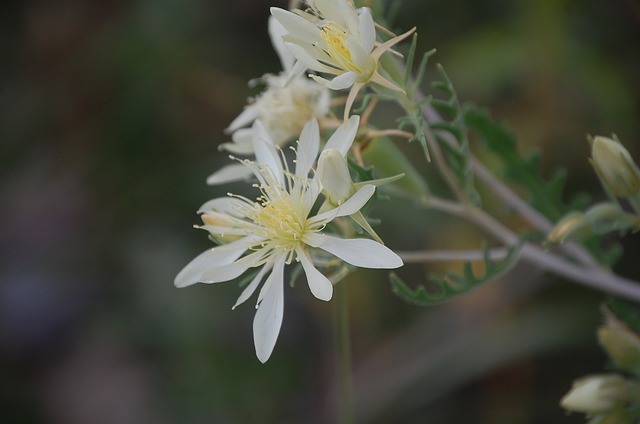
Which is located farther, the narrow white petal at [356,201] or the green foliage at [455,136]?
the green foliage at [455,136]

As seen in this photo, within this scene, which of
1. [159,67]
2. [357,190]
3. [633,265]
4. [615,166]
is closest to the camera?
[357,190]

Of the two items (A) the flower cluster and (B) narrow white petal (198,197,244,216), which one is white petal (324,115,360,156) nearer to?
(A) the flower cluster

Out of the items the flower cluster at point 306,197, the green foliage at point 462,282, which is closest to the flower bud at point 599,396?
the green foliage at point 462,282

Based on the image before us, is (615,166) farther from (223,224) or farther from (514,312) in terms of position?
(514,312)

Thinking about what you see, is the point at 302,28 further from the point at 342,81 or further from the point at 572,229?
the point at 572,229

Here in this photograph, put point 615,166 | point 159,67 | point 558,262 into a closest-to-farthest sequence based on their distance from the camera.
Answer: point 615,166 → point 558,262 → point 159,67

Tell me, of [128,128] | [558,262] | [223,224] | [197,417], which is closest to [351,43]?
[223,224]

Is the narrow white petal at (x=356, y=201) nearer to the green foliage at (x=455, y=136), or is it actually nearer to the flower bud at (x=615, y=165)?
the green foliage at (x=455, y=136)
